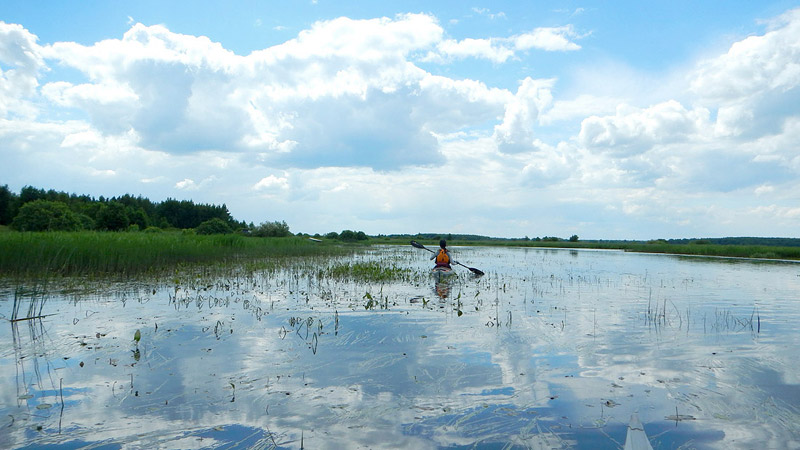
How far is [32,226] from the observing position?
36.7 m

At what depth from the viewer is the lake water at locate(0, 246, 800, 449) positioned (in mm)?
4680

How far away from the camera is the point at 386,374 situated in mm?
6508

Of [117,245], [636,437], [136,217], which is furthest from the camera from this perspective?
[136,217]

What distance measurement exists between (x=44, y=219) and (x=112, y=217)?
1828 centimetres

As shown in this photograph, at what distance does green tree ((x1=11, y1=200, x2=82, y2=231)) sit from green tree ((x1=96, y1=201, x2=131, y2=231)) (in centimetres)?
1494

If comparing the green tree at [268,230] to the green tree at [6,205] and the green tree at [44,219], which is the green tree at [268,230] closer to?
the green tree at [44,219]

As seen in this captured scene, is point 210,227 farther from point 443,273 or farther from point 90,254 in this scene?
point 443,273

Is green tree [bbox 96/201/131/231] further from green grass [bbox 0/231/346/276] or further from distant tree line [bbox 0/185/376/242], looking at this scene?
green grass [bbox 0/231/346/276]

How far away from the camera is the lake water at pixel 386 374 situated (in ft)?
15.4

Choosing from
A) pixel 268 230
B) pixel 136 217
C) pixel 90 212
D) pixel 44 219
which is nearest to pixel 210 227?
pixel 268 230

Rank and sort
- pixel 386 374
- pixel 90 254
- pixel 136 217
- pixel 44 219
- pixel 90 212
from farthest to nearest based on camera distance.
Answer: pixel 136 217 → pixel 90 212 → pixel 44 219 → pixel 90 254 → pixel 386 374

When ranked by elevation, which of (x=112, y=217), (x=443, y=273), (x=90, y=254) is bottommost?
(x=443, y=273)

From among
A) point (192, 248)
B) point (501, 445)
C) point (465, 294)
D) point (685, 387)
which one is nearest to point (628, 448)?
point (501, 445)

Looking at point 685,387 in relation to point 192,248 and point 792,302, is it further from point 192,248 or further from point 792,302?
point 192,248
